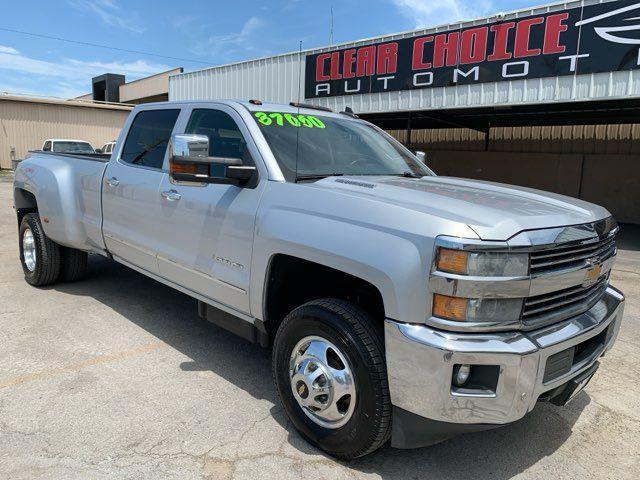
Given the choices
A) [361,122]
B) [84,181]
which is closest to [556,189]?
[361,122]

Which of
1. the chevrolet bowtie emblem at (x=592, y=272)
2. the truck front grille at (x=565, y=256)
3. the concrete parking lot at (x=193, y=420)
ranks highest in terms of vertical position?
the truck front grille at (x=565, y=256)

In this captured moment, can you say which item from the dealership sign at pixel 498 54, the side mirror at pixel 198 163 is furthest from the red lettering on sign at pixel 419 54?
the side mirror at pixel 198 163

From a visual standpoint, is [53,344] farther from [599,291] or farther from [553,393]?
[599,291]

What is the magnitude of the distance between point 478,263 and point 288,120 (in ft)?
6.32

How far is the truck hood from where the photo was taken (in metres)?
2.27

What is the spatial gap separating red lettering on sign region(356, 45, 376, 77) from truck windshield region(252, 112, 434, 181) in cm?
887

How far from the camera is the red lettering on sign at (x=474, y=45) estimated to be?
34.4ft

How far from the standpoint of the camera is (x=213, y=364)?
12.6 ft

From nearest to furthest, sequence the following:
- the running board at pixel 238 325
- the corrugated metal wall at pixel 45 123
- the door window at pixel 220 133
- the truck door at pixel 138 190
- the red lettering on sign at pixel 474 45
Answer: the running board at pixel 238 325 → the door window at pixel 220 133 → the truck door at pixel 138 190 → the red lettering on sign at pixel 474 45 → the corrugated metal wall at pixel 45 123

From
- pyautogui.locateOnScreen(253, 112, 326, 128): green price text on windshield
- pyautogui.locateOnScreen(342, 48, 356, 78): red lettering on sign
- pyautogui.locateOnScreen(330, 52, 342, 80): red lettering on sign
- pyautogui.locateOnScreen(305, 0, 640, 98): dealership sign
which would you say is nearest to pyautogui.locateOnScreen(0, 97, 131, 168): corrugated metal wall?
pyautogui.locateOnScreen(305, 0, 640, 98): dealership sign

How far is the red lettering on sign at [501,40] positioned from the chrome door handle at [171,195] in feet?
28.9

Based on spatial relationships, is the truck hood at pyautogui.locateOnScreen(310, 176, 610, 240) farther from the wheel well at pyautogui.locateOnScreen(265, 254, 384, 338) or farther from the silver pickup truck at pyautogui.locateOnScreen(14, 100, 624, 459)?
the wheel well at pyautogui.locateOnScreen(265, 254, 384, 338)

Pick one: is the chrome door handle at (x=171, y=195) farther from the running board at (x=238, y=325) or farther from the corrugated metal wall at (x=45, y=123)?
the corrugated metal wall at (x=45, y=123)

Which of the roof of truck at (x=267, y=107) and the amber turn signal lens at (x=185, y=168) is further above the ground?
the roof of truck at (x=267, y=107)
